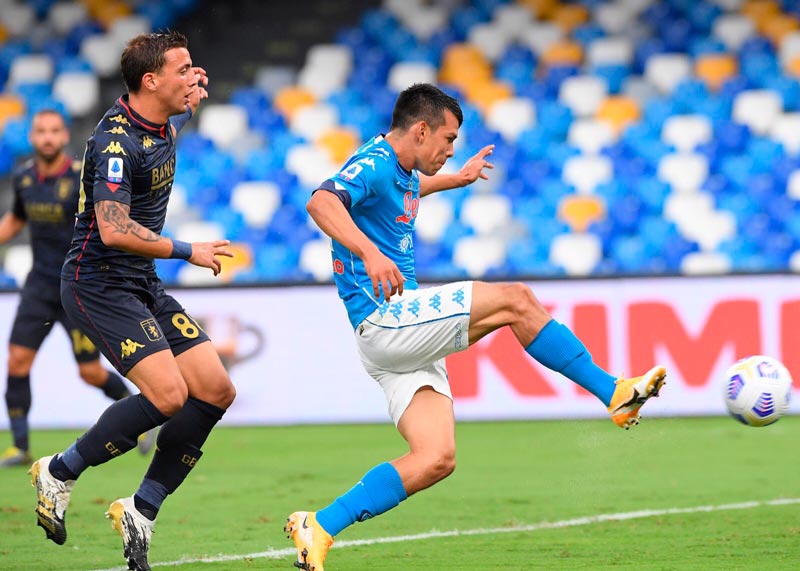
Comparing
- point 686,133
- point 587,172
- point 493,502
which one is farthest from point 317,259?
point 493,502

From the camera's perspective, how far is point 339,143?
15023mm

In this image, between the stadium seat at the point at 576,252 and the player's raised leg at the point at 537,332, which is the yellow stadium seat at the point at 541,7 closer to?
the stadium seat at the point at 576,252

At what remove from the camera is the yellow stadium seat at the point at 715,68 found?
14.9m

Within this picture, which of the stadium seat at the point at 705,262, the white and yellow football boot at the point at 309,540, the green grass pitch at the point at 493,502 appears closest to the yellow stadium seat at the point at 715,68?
the stadium seat at the point at 705,262

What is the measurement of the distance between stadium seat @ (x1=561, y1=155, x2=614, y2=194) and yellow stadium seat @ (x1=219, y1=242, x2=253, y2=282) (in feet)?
11.7

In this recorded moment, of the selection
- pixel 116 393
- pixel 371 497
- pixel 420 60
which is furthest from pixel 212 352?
pixel 420 60

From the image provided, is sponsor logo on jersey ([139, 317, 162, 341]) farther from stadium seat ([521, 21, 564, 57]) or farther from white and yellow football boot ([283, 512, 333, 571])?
stadium seat ([521, 21, 564, 57])

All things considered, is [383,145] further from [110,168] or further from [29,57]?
[29,57]

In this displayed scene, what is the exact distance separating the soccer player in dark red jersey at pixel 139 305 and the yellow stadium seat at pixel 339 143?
9.37 meters

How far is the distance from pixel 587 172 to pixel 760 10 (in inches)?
123

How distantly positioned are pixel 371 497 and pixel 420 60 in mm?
11182

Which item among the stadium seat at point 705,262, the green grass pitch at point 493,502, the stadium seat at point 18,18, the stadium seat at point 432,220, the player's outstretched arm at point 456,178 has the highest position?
the stadium seat at point 18,18

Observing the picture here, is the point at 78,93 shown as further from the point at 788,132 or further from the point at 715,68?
the point at 788,132

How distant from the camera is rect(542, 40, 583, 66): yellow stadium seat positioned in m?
15.3
